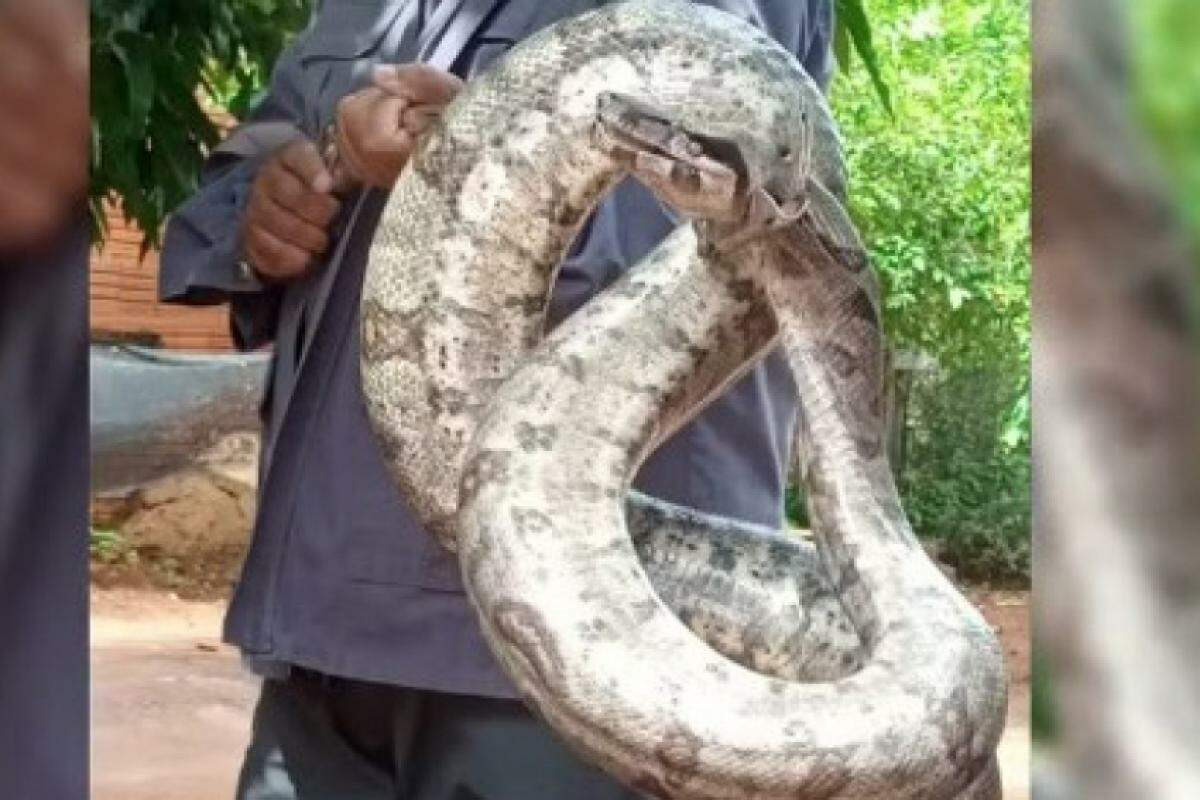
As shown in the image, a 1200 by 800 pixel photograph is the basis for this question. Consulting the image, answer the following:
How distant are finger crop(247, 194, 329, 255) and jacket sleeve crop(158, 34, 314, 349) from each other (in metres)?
0.04

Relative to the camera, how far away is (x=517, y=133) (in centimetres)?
95

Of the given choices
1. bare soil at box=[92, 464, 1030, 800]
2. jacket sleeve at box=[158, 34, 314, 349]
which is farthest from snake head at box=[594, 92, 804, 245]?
bare soil at box=[92, 464, 1030, 800]

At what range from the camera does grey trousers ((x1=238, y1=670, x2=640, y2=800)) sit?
1.35 metres

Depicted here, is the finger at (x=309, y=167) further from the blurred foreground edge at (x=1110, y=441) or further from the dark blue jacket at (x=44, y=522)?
the blurred foreground edge at (x=1110, y=441)

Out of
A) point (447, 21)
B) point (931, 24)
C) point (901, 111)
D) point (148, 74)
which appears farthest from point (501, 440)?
point (901, 111)

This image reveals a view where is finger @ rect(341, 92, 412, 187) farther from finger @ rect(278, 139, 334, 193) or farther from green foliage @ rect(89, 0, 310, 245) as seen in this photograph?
green foliage @ rect(89, 0, 310, 245)

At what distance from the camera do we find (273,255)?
4.15ft

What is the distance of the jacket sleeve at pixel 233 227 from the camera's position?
52.0 inches

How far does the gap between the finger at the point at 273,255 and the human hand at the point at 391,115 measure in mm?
162

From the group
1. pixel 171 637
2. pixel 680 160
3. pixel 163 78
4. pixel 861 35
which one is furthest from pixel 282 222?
pixel 171 637

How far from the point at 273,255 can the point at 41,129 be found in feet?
1.25

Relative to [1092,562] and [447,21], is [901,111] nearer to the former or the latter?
[447,21]

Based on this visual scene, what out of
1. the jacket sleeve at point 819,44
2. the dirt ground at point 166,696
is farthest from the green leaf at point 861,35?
the dirt ground at point 166,696

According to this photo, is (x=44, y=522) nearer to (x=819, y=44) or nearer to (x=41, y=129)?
(x=41, y=129)
